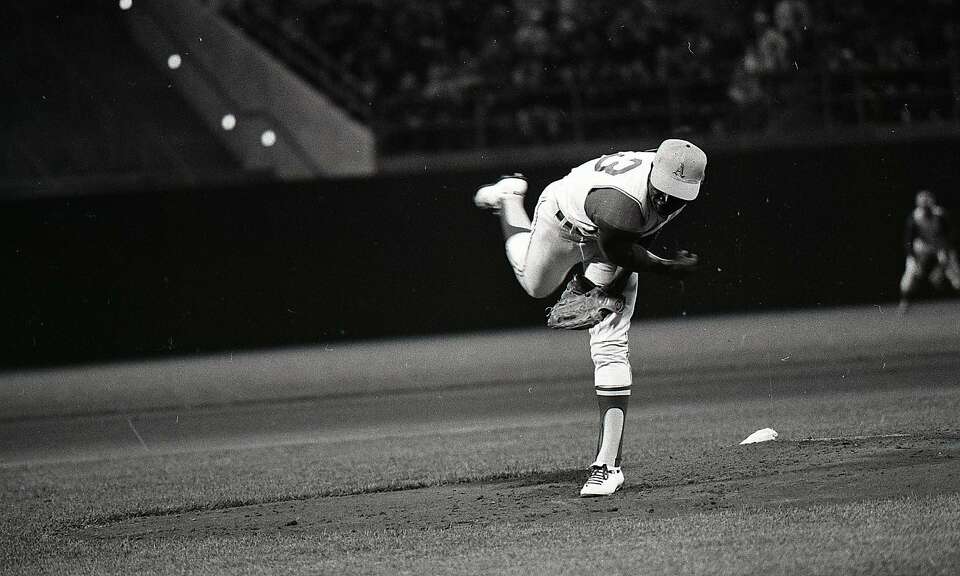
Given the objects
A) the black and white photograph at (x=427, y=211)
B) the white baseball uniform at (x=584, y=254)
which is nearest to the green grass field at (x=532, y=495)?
the black and white photograph at (x=427, y=211)

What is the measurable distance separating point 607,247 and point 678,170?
0.54 meters

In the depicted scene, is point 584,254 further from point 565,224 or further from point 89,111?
point 89,111

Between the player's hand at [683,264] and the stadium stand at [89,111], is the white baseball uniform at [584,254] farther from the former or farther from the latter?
the stadium stand at [89,111]

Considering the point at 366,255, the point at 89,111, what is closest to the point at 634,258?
the point at 366,255

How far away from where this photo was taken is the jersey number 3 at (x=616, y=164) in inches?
251

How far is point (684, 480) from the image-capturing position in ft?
23.4

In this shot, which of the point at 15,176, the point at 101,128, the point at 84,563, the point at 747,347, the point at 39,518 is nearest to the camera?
the point at 84,563

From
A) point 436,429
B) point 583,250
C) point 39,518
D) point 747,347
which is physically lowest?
point 747,347

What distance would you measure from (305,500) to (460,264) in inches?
449

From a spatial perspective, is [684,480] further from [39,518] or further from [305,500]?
[39,518]

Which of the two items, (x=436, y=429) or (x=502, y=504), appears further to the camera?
(x=436, y=429)

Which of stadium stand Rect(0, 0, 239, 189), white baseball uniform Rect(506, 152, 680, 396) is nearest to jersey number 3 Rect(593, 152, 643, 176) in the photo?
white baseball uniform Rect(506, 152, 680, 396)

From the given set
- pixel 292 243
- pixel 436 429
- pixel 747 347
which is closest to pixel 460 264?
pixel 292 243

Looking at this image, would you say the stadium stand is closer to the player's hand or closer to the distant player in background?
the distant player in background
